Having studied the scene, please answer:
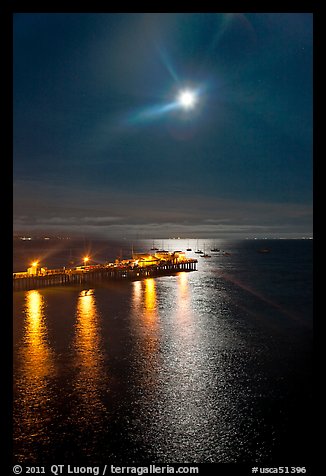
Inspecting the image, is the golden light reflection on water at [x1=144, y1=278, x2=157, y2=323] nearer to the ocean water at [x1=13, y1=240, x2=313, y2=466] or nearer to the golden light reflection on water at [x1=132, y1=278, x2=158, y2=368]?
the golden light reflection on water at [x1=132, y1=278, x2=158, y2=368]

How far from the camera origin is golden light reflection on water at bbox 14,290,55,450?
11.2 m

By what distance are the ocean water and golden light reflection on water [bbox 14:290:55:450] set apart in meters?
0.04

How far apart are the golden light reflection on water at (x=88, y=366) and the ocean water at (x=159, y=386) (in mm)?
52

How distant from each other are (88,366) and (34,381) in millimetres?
2582

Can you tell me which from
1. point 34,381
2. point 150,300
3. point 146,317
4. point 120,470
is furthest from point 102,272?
point 120,470

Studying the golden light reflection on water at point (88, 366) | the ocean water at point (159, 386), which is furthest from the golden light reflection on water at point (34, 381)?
the golden light reflection on water at point (88, 366)

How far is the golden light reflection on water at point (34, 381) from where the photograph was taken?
36.6 ft

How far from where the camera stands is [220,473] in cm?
493

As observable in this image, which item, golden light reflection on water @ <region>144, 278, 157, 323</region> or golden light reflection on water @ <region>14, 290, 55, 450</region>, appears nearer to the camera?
golden light reflection on water @ <region>14, 290, 55, 450</region>

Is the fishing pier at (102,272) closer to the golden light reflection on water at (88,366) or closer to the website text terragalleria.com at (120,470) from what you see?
the golden light reflection on water at (88,366)

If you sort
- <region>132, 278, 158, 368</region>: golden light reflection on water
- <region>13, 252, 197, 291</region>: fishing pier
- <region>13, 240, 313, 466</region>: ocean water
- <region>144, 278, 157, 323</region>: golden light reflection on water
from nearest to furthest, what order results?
<region>13, 240, 313, 466</region>: ocean water, <region>132, 278, 158, 368</region>: golden light reflection on water, <region>144, 278, 157, 323</region>: golden light reflection on water, <region>13, 252, 197, 291</region>: fishing pier

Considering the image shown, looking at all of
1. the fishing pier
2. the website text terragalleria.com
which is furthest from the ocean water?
the fishing pier

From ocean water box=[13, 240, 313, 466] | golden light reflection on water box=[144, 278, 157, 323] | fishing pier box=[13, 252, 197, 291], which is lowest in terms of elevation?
ocean water box=[13, 240, 313, 466]
